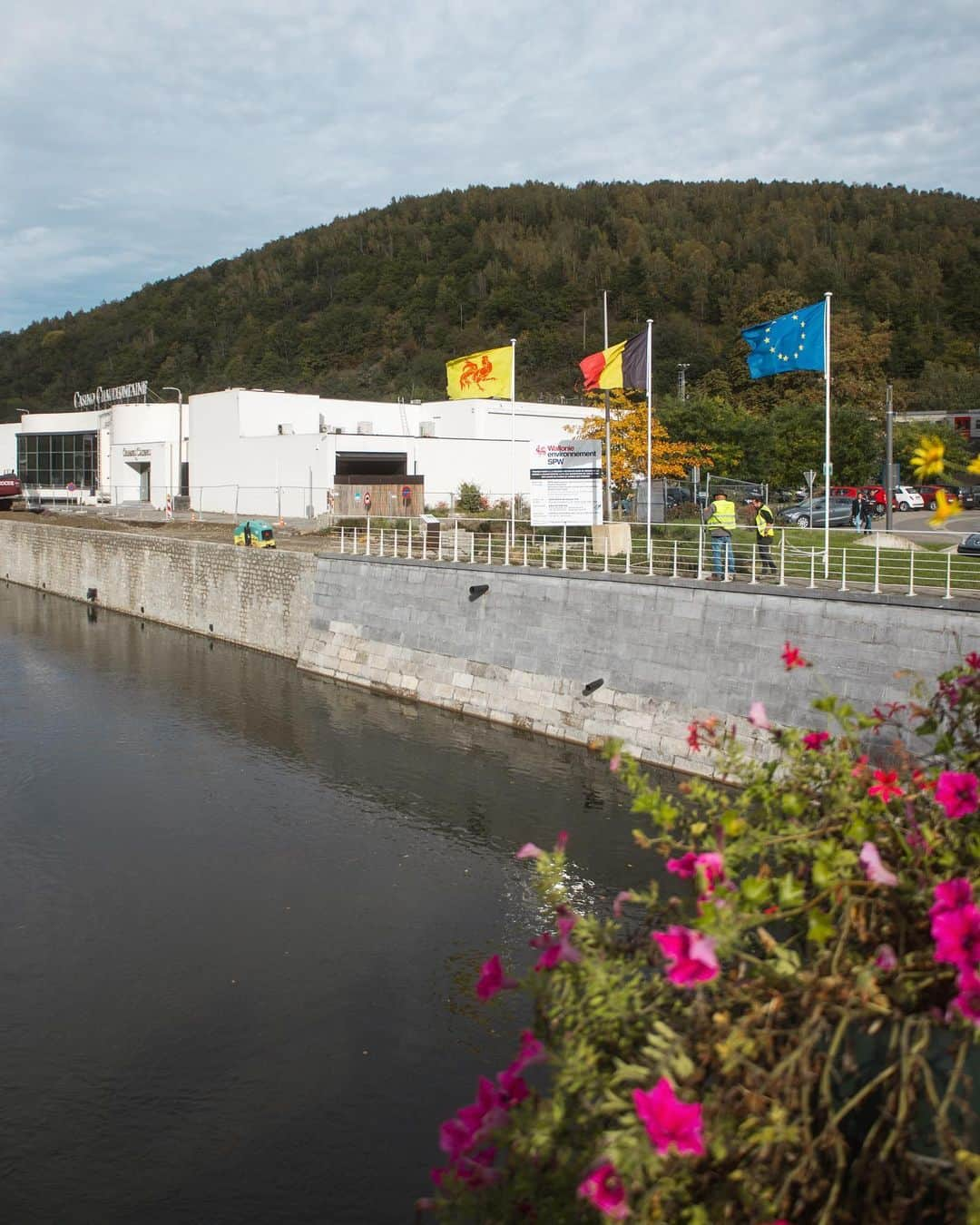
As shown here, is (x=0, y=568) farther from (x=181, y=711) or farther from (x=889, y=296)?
(x=889, y=296)

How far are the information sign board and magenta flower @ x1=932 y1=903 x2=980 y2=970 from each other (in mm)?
20025

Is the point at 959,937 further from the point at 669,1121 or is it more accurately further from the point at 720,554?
the point at 720,554

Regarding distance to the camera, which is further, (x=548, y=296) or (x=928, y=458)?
(x=548, y=296)

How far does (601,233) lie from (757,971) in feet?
408

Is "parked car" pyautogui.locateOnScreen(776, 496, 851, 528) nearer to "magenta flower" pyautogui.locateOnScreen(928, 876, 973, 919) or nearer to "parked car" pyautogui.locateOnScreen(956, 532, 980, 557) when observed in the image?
"parked car" pyautogui.locateOnScreen(956, 532, 980, 557)

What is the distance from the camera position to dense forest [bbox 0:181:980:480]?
276 feet

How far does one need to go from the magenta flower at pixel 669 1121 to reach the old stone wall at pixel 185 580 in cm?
Answer: 2815

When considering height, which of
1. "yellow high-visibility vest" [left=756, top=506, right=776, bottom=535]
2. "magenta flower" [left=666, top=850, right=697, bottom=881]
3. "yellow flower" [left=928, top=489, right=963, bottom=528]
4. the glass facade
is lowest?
"magenta flower" [left=666, top=850, right=697, bottom=881]

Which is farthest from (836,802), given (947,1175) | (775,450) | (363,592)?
(775,450)

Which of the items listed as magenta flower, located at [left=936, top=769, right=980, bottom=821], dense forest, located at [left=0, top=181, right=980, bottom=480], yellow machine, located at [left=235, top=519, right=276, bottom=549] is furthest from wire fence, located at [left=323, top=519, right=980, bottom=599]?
dense forest, located at [left=0, top=181, right=980, bottom=480]

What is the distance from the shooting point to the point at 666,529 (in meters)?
29.6

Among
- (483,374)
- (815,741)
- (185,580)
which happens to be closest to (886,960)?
(815,741)

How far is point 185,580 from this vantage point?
1452 inches

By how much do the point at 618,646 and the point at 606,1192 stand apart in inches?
710
